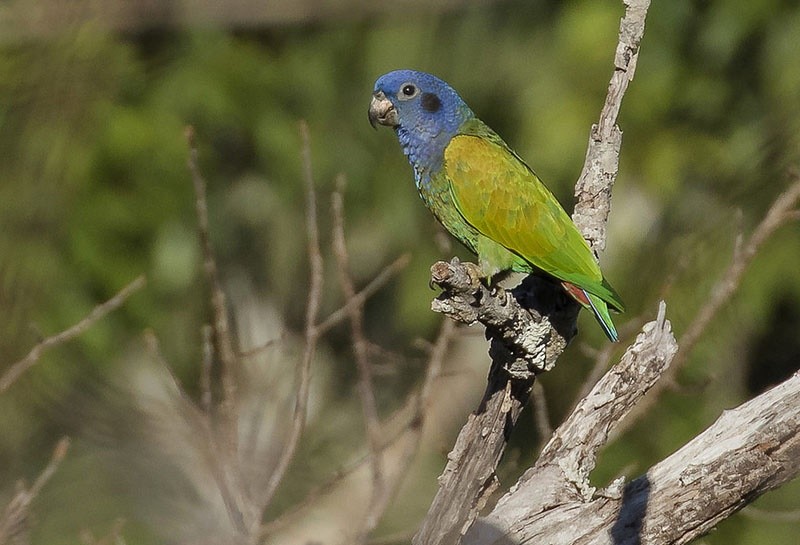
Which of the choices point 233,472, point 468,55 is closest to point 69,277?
point 468,55

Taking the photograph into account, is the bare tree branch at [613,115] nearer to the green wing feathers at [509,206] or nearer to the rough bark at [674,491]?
the green wing feathers at [509,206]

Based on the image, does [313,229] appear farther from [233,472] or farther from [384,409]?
[384,409]

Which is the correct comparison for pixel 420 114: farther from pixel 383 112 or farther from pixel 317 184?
pixel 317 184

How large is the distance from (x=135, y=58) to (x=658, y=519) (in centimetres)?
460

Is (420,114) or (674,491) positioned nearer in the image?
(674,491)

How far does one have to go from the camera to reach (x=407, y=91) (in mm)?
4258

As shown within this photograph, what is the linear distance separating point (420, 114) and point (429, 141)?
143 mm

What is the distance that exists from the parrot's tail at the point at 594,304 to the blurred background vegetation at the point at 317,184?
1749mm

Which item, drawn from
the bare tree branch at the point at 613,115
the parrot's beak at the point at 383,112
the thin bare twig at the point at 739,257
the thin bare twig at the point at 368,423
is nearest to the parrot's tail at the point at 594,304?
the bare tree branch at the point at 613,115

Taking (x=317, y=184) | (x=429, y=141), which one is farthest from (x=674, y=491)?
(x=317, y=184)

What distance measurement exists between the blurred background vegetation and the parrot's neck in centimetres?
153

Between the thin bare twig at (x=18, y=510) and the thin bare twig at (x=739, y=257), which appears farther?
the thin bare twig at (x=739, y=257)

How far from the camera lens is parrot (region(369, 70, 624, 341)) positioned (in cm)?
347

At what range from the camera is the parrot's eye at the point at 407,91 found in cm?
425
